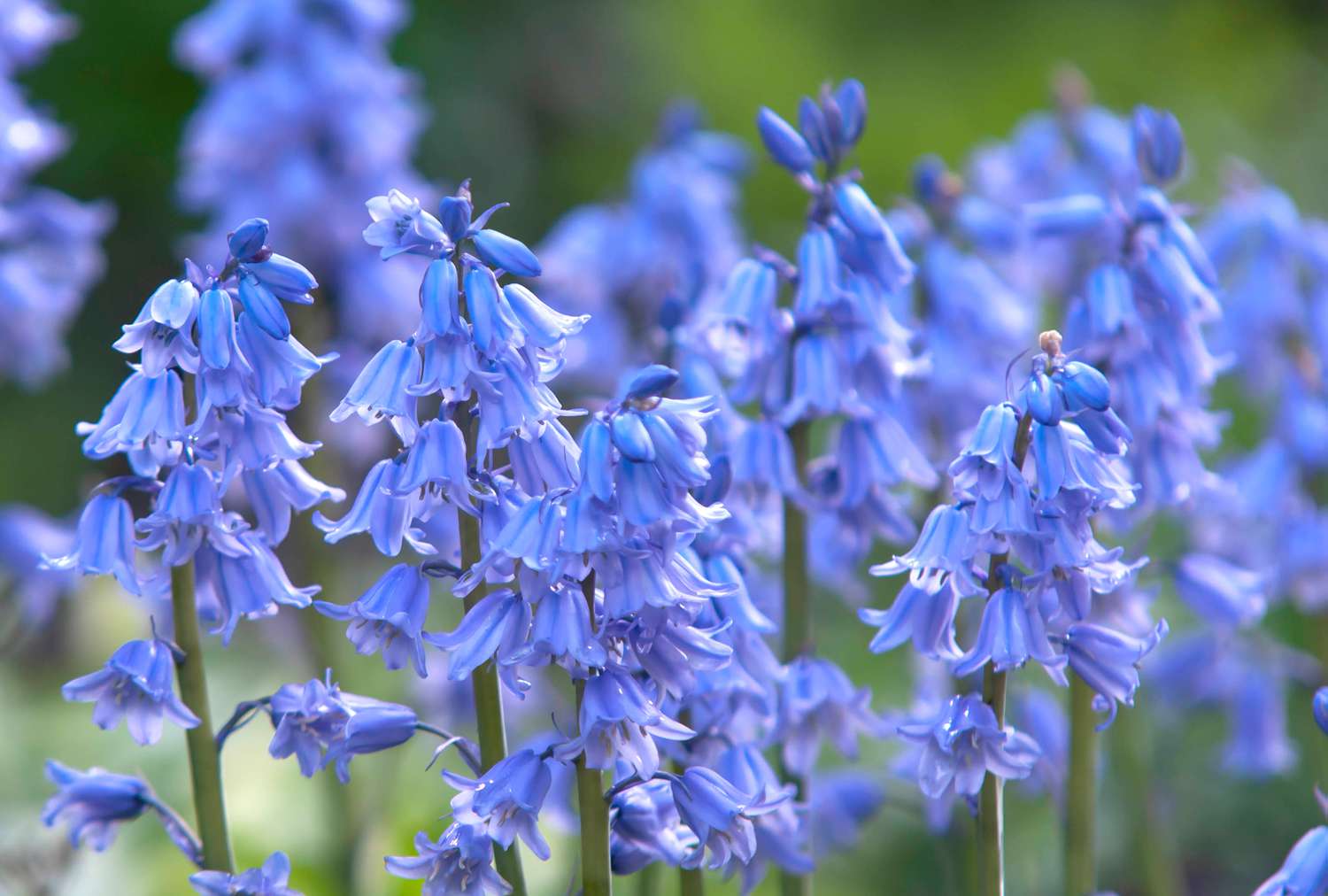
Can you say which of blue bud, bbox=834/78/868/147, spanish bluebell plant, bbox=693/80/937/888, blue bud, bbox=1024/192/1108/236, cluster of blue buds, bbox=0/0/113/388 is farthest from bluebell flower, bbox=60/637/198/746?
cluster of blue buds, bbox=0/0/113/388

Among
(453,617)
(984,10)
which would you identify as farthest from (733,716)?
(984,10)

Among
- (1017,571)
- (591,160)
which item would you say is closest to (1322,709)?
(1017,571)

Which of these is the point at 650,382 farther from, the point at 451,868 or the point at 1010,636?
the point at 451,868

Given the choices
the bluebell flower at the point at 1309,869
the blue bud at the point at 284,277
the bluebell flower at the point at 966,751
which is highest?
the blue bud at the point at 284,277

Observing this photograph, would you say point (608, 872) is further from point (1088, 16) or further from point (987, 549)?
point (1088, 16)

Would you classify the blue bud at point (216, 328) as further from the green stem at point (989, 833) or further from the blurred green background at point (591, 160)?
the blurred green background at point (591, 160)

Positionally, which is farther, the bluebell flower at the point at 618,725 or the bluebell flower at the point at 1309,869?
the bluebell flower at the point at 1309,869

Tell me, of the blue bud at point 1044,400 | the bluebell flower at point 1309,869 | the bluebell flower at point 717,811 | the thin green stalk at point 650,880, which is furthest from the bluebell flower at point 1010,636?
the thin green stalk at point 650,880
